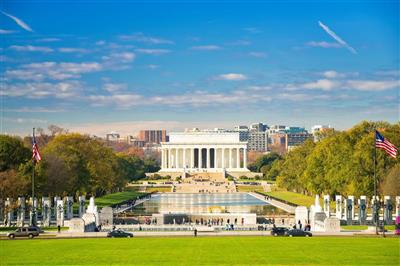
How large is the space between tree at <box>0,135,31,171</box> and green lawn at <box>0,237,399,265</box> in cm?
3028

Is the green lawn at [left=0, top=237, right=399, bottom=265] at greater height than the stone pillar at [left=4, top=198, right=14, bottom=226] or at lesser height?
lesser

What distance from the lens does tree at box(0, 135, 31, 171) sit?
72875 millimetres

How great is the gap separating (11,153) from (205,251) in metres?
42.4

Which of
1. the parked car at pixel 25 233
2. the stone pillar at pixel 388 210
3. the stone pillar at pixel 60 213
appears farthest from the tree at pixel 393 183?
the parked car at pixel 25 233

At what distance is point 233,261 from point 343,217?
35.0 metres

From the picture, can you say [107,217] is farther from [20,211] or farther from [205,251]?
[205,251]

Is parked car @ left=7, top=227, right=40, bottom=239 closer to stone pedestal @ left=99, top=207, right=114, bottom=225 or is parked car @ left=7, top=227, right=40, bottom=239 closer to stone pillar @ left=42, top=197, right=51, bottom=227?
stone pillar @ left=42, top=197, right=51, bottom=227

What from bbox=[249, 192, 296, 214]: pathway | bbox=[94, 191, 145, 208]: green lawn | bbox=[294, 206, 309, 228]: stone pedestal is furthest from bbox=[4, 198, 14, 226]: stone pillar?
bbox=[249, 192, 296, 214]: pathway

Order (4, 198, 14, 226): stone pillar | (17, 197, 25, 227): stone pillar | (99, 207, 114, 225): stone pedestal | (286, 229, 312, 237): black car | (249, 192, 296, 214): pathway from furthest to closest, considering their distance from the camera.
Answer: (249, 192, 296, 214): pathway → (99, 207, 114, 225): stone pedestal → (4, 198, 14, 226): stone pillar → (17, 197, 25, 227): stone pillar → (286, 229, 312, 237): black car

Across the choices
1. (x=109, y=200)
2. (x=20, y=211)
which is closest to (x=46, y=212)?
(x=20, y=211)

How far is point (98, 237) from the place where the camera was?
47.1m

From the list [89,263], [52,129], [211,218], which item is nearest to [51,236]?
[89,263]

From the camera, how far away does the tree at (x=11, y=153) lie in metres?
72.9

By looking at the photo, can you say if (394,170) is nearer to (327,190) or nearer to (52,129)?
(327,190)
